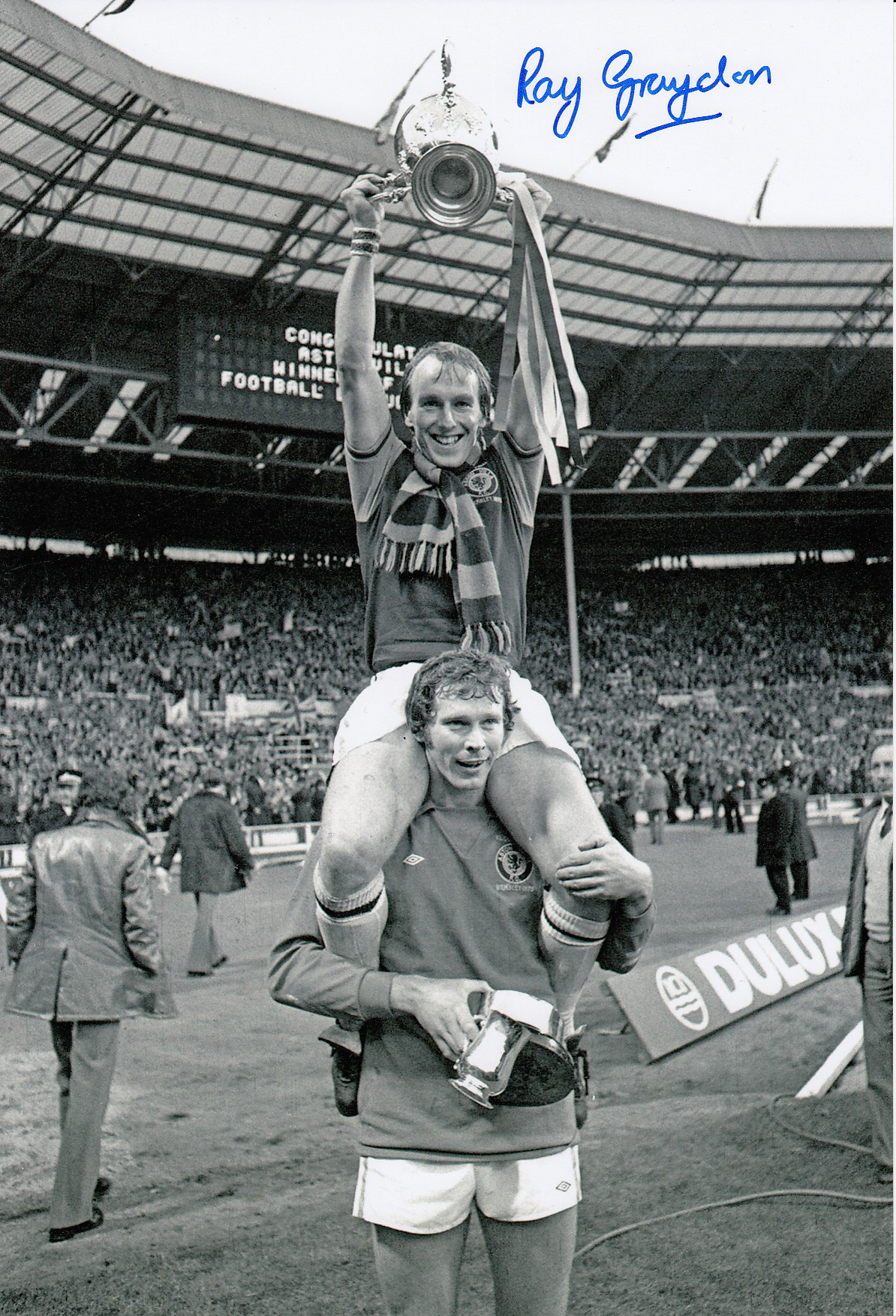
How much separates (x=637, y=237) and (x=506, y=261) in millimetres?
2108

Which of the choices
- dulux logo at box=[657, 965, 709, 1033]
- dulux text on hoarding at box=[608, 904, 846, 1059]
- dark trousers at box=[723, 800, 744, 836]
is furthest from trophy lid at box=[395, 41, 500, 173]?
dark trousers at box=[723, 800, 744, 836]

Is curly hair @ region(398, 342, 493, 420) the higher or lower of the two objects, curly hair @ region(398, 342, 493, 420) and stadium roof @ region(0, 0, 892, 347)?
the lower

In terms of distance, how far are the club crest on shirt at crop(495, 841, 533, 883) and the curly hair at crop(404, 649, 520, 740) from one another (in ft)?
0.84

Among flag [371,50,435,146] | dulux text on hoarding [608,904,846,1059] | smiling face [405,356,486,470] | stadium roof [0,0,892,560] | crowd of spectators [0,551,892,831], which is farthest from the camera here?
crowd of spectators [0,551,892,831]

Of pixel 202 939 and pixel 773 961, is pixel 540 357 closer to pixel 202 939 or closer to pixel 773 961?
pixel 773 961

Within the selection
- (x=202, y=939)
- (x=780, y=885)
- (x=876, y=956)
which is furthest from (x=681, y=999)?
(x=780, y=885)

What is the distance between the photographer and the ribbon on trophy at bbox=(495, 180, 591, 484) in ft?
8.71

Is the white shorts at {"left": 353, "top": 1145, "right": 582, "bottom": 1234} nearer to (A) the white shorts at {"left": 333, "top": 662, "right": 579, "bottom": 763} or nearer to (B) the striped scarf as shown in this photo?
(A) the white shorts at {"left": 333, "top": 662, "right": 579, "bottom": 763}

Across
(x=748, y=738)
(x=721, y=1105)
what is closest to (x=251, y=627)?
(x=748, y=738)

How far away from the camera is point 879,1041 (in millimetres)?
4859

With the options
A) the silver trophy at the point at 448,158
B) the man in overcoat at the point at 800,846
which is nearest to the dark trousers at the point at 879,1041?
the silver trophy at the point at 448,158

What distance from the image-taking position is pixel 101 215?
596 inches

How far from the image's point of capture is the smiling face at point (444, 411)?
2.59 m
